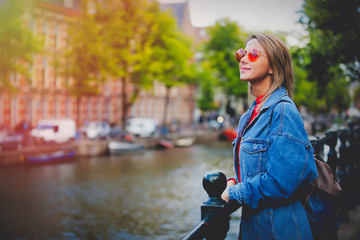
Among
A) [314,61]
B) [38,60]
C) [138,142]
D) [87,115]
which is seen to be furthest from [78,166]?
[87,115]

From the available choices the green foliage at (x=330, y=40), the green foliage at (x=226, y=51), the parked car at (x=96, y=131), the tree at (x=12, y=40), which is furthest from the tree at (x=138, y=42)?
the green foliage at (x=330, y=40)

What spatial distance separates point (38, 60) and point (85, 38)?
1035 centimetres

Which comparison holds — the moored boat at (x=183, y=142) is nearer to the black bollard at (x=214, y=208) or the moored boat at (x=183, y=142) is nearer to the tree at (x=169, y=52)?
the tree at (x=169, y=52)

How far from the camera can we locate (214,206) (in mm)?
2299

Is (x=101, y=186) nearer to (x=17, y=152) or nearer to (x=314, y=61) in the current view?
(x=17, y=152)

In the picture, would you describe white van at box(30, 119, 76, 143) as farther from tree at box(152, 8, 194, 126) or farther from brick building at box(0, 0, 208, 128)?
tree at box(152, 8, 194, 126)

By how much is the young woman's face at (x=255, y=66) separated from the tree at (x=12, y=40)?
2604cm

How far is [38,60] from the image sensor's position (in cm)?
4231

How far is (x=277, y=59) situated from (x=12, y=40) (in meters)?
27.0

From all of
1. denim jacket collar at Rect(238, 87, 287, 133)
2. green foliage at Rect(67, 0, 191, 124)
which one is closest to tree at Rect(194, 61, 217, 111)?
green foliage at Rect(67, 0, 191, 124)

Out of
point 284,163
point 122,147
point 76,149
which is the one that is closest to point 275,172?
point 284,163

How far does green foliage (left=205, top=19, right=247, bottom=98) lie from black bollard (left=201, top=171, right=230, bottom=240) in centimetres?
4859

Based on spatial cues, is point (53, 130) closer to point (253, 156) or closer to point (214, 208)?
point (214, 208)

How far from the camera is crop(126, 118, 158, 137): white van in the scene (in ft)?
134
